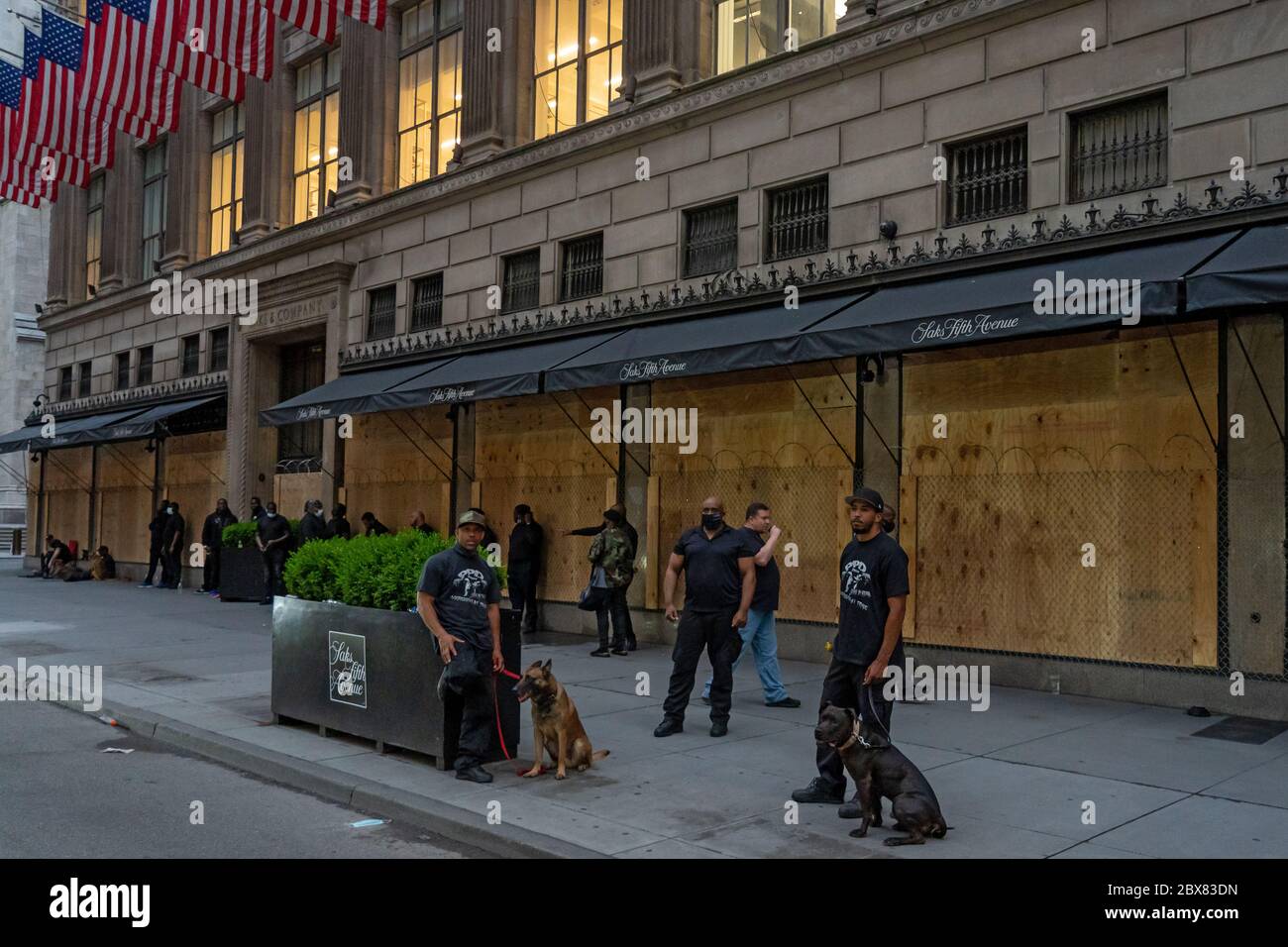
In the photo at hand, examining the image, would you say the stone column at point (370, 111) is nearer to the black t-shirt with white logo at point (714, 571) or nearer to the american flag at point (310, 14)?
the american flag at point (310, 14)

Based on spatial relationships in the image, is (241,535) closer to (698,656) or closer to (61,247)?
(698,656)

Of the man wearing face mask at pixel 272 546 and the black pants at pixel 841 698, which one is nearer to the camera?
the black pants at pixel 841 698

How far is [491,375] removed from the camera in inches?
614

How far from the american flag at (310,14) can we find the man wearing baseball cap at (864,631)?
54.0 feet

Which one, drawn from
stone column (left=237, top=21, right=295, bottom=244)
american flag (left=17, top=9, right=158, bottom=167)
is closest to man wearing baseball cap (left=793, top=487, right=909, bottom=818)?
stone column (left=237, top=21, right=295, bottom=244)

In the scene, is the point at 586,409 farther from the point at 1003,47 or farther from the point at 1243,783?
the point at 1243,783

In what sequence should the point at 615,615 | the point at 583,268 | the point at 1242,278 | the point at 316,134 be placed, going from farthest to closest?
the point at 316,134 → the point at 583,268 → the point at 615,615 → the point at 1242,278

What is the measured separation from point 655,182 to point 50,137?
17335 millimetres

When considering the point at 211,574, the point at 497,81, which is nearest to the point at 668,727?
the point at 497,81

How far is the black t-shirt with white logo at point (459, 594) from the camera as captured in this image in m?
7.71

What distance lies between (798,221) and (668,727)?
746 centimetres

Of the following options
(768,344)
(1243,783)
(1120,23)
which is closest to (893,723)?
(1243,783)

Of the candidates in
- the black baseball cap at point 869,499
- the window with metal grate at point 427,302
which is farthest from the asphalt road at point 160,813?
the window with metal grate at point 427,302

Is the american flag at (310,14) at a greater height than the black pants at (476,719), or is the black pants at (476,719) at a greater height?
the american flag at (310,14)
